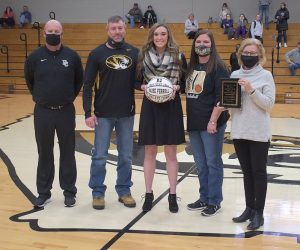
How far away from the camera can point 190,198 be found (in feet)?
15.5

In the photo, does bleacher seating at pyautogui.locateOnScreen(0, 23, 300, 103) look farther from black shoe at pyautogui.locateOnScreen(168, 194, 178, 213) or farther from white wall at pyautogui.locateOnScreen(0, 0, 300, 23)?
black shoe at pyautogui.locateOnScreen(168, 194, 178, 213)

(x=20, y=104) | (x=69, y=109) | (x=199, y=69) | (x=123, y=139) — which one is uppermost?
(x=199, y=69)

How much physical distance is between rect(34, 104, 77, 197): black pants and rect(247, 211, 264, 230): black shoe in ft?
5.53

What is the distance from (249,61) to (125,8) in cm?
1660

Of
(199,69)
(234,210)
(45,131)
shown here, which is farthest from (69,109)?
(234,210)

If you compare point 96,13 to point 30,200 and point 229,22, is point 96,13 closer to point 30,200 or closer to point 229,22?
point 229,22

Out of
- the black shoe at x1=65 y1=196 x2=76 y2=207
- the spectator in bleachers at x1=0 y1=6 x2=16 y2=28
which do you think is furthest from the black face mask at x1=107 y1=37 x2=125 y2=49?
the spectator in bleachers at x1=0 y1=6 x2=16 y2=28

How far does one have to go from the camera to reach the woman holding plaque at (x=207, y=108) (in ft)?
13.1

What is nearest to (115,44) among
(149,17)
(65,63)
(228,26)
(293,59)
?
(65,63)

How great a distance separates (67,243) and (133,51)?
1.75 metres

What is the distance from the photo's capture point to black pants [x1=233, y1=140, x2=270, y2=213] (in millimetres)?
3744

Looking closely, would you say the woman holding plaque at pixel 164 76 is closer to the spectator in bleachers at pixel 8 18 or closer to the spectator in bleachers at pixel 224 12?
the spectator in bleachers at pixel 224 12

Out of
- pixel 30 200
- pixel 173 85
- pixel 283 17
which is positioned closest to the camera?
pixel 173 85

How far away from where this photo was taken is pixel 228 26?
17109 mm
